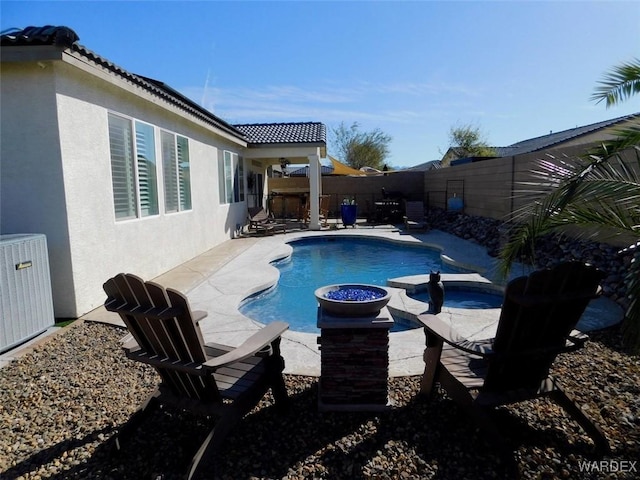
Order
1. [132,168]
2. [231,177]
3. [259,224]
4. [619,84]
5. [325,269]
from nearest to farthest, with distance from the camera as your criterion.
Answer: [619,84] → [132,168] → [325,269] → [231,177] → [259,224]

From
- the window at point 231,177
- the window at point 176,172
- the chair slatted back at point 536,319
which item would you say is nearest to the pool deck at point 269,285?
the chair slatted back at point 536,319

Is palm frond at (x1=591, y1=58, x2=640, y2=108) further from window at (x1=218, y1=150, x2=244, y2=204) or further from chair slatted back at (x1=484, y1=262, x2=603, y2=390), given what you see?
window at (x1=218, y1=150, x2=244, y2=204)

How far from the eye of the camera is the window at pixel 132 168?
6199 mm

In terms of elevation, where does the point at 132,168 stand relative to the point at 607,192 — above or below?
above

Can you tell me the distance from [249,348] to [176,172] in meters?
6.96

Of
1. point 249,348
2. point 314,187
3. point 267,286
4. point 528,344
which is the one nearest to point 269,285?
point 267,286

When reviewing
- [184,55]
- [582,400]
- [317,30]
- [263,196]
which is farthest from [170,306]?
[263,196]

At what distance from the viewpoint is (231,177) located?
13.1 metres

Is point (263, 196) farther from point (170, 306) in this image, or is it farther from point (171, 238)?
point (170, 306)

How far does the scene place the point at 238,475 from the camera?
235 centimetres

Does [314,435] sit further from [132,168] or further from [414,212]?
[414,212]

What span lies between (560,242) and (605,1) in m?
5.17

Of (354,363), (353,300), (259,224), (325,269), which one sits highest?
(353,300)

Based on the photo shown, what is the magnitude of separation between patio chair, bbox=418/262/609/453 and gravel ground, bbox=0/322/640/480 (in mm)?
228
